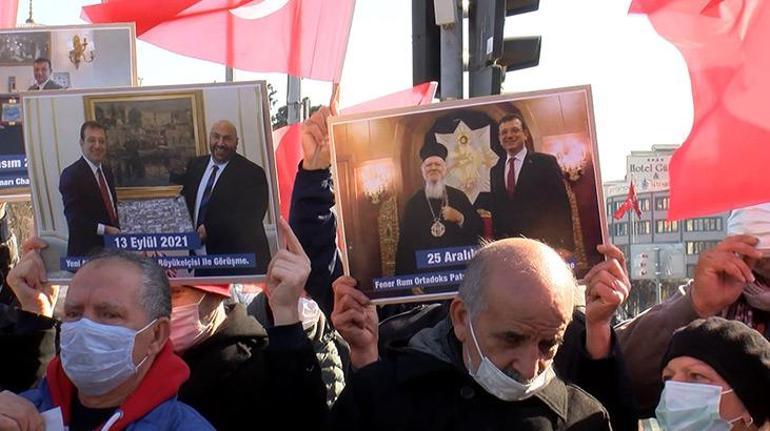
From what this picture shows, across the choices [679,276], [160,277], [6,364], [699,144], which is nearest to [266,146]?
[160,277]

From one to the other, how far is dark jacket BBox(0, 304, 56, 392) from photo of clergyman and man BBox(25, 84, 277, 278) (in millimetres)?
216

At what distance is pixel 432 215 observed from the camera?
3.82m

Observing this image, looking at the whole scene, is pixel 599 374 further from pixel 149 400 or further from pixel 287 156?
pixel 287 156

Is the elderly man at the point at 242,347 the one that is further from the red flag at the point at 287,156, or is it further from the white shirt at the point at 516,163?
the red flag at the point at 287,156

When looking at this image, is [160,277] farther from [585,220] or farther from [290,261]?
[585,220]

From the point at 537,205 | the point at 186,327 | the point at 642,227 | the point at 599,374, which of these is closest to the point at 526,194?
the point at 537,205

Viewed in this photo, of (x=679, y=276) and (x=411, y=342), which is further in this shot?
(x=679, y=276)

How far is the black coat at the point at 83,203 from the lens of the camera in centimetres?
397

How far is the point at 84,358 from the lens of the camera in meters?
3.14

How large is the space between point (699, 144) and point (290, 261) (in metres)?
1.67

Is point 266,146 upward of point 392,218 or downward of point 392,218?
upward

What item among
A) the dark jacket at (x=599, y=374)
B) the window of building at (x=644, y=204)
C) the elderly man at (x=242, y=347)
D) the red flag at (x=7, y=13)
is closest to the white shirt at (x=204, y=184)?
the elderly man at (x=242, y=347)

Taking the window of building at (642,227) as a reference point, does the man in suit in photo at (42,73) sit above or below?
above

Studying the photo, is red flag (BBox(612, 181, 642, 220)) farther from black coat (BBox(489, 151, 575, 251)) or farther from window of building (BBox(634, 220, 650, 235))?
window of building (BBox(634, 220, 650, 235))
